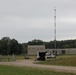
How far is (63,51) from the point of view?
140 meters

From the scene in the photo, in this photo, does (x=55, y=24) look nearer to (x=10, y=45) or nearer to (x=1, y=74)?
(x=1, y=74)

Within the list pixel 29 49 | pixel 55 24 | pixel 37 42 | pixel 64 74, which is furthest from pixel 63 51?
pixel 64 74

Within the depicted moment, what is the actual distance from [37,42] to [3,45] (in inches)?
1681

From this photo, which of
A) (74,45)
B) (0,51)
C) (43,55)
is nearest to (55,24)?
(43,55)

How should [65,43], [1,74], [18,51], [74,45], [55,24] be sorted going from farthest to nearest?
[65,43] → [74,45] → [18,51] → [55,24] → [1,74]

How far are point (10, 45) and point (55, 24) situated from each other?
69061 mm

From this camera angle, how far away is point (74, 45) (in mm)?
170500

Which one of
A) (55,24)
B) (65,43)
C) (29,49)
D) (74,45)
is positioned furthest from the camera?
(65,43)

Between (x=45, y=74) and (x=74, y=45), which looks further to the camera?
(x=74, y=45)

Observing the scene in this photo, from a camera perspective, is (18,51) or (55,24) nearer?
(55,24)

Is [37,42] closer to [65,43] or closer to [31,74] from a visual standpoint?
[65,43]

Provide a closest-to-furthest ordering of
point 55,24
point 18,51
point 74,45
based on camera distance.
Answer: point 55,24, point 18,51, point 74,45

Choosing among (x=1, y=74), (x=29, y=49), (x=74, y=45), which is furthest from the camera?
(x=74, y=45)

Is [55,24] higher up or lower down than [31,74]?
higher up
